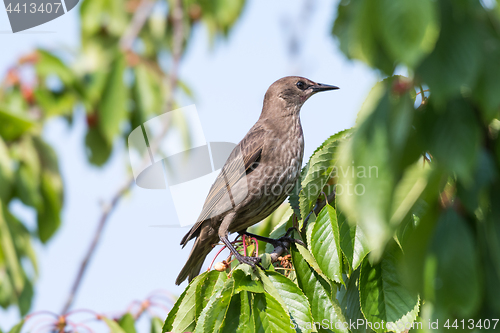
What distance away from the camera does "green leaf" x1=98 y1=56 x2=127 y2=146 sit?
9.44ft

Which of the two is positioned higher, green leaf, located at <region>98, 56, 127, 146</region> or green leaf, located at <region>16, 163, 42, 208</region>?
green leaf, located at <region>98, 56, 127, 146</region>

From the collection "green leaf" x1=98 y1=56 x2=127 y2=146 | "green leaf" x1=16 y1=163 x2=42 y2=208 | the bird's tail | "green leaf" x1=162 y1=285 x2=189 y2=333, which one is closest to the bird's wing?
the bird's tail

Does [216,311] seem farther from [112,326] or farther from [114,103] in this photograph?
[114,103]

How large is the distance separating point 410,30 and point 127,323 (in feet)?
10.2

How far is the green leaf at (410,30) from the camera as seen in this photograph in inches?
26.5

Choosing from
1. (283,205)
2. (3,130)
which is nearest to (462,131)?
(3,130)

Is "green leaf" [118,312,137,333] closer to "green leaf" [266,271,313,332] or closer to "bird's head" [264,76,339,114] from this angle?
"green leaf" [266,271,313,332]

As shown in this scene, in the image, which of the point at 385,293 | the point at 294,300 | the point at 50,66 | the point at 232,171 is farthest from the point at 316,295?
the point at 50,66

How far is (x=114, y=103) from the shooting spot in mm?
2924

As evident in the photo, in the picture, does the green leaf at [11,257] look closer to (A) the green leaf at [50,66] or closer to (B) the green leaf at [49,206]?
(B) the green leaf at [49,206]

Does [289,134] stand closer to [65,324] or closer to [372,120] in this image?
[65,324]

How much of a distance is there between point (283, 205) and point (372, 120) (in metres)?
3.05

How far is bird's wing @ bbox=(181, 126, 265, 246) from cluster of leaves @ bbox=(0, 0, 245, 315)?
0.84 m

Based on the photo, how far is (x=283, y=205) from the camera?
12.4ft
